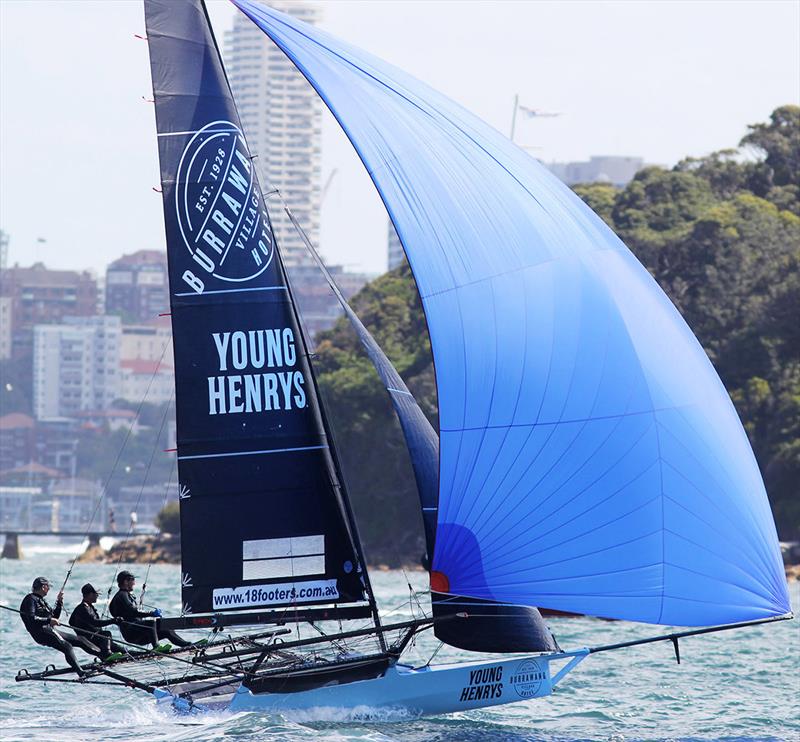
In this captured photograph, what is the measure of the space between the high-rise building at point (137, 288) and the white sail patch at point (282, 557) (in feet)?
504

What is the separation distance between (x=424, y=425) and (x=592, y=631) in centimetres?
1079

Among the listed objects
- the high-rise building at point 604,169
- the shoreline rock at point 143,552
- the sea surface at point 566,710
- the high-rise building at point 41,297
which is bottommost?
the shoreline rock at point 143,552

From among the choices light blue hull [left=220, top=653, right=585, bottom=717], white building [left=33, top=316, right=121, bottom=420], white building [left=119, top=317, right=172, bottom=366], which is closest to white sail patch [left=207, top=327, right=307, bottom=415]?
light blue hull [left=220, top=653, right=585, bottom=717]

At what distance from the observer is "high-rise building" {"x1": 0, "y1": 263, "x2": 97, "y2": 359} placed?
481ft

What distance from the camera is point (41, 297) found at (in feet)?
511

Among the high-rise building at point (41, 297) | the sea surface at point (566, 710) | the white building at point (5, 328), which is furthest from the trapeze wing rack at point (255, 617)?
the high-rise building at point (41, 297)

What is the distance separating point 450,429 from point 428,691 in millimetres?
2087

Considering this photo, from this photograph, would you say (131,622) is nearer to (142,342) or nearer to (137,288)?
(142,342)

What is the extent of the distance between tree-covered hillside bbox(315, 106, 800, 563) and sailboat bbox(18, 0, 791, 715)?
28.5 metres

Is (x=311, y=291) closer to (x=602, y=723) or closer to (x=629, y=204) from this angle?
(x=629, y=204)

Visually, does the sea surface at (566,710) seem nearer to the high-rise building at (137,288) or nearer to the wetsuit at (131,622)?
the wetsuit at (131,622)

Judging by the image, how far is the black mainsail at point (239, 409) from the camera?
12.9 meters

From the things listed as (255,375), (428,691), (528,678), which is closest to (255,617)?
(428,691)

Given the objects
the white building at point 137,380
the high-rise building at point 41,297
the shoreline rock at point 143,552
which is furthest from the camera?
the high-rise building at point 41,297
